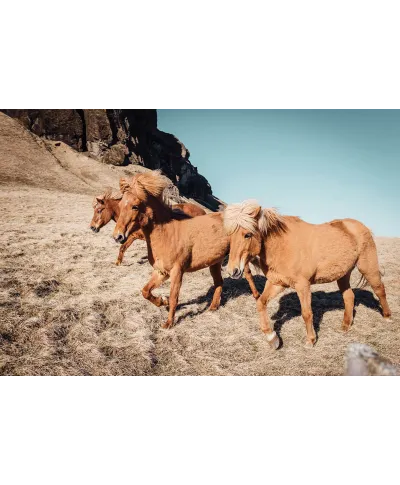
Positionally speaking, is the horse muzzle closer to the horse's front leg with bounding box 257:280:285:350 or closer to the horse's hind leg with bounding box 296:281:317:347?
the horse's front leg with bounding box 257:280:285:350

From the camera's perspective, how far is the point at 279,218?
367 centimetres

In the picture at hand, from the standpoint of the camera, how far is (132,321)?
4.18 meters

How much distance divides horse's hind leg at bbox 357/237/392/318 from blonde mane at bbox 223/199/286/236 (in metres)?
1.66

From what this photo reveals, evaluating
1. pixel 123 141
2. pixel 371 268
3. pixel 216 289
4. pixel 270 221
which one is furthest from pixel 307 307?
pixel 123 141

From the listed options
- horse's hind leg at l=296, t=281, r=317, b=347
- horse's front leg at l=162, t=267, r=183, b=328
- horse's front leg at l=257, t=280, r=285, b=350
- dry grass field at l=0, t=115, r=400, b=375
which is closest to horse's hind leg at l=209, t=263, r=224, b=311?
dry grass field at l=0, t=115, r=400, b=375

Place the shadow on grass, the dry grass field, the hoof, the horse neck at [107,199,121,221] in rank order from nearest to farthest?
the dry grass field → the hoof → the shadow on grass → the horse neck at [107,199,121,221]

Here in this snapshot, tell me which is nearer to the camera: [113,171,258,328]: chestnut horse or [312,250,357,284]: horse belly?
[312,250,357,284]: horse belly

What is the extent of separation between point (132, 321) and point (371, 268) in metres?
3.72

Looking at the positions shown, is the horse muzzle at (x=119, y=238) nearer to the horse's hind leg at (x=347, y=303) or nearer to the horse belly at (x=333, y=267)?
the horse belly at (x=333, y=267)

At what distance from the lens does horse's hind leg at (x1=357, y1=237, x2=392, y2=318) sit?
419cm

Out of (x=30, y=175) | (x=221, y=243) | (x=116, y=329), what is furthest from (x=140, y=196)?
(x=30, y=175)

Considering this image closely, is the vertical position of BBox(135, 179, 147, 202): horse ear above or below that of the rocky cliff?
below

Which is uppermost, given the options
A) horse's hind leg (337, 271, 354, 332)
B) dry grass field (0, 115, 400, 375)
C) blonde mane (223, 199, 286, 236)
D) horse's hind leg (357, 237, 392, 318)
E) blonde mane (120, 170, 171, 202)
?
blonde mane (120, 170, 171, 202)

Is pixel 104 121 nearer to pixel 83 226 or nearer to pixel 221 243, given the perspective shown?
pixel 83 226
